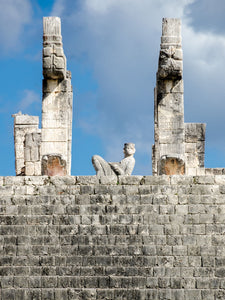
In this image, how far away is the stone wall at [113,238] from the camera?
14250 millimetres

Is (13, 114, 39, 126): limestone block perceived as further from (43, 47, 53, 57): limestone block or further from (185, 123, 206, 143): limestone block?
(185, 123, 206, 143): limestone block

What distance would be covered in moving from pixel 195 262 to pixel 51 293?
113 inches

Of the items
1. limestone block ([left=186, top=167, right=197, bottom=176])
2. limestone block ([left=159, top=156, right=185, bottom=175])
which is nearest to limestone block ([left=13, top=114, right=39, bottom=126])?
limestone block ([left=186, top=167, right=197, bottom=176])

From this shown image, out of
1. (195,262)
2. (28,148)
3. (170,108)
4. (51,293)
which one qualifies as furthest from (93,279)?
(28,148)

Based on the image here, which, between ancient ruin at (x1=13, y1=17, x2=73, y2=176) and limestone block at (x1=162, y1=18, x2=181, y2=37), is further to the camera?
limestone block at (x1=162, y1=18, x2=181, y2=37)

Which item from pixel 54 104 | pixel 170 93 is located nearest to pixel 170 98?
pixel 170 93

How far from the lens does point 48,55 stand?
1784 centimetres

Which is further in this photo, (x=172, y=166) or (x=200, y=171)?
(x=200, y=171)

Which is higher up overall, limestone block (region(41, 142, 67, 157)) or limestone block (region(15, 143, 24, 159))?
limestone block (region(15, 143, 24, 159))

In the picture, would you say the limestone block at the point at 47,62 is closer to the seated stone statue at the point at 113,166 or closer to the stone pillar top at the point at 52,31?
the stone pillar top at the point at 52,31

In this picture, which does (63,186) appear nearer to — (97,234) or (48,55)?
(97,234)

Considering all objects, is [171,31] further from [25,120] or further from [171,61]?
[25,120]

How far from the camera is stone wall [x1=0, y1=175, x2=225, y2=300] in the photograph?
46.8 ft

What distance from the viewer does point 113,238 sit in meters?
14.6
